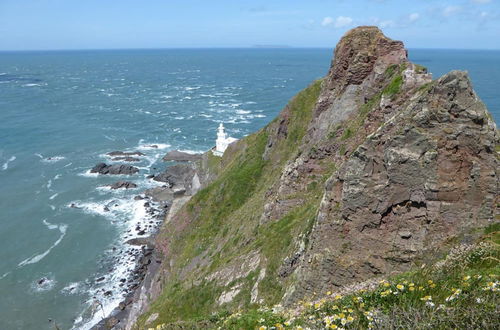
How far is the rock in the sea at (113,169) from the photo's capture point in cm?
9250

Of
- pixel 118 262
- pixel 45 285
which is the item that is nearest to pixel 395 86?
pixel 118 262

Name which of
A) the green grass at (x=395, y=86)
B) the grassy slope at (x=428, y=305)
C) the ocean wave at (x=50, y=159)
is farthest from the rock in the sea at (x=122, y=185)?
the grassy slope at (x=428, y=305)

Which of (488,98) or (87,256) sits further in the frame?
(488,98)

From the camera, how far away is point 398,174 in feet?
51.9

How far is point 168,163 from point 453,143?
87337 mm

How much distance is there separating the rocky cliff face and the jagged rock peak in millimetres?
112

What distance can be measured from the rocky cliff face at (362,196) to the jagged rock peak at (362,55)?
11 centimetres

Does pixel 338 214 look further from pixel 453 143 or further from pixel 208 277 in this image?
pixel 208 277

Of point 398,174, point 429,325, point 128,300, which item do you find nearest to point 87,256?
point 128,300

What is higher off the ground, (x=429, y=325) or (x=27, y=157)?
(x=429, y=325)

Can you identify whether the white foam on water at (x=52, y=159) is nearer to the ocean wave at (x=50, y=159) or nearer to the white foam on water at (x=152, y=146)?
the ocean wave at (x=50, y=159)

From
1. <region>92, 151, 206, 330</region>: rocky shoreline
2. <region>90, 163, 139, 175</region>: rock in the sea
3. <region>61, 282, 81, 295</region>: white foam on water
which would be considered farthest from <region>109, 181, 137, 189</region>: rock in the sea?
<region>61, 282, 81, 295</region>: white foam on water

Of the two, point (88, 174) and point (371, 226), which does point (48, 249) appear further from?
point (371, 226)

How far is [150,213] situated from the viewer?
73.8 m
